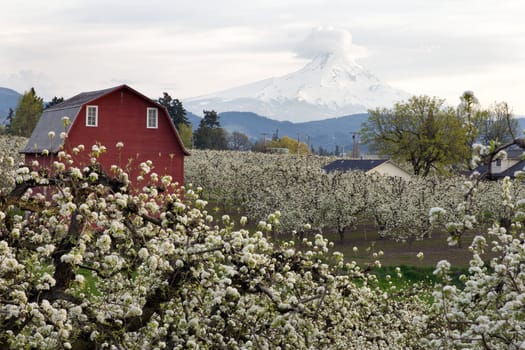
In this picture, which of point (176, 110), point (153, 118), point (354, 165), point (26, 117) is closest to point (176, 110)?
point (176, 110)

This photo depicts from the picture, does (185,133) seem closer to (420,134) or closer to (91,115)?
(420,134)

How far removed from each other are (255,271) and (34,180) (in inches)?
123

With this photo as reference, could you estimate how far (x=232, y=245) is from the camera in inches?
323

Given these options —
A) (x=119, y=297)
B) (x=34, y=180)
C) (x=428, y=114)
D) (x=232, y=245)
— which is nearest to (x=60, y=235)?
(x=34, y=180)

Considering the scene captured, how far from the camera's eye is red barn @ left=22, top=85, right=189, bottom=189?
40156 mm

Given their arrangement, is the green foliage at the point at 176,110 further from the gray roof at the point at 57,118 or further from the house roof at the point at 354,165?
the gray roof at the point at 57,118

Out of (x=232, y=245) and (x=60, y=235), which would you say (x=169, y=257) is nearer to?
(x=232, y=245)

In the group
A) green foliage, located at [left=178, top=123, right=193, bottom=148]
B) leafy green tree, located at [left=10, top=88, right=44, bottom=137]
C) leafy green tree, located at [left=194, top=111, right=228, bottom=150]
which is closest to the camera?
leafy green tree, located at [left=10, top=88, right=44, bottom=137]

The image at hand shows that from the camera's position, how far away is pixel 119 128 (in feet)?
136

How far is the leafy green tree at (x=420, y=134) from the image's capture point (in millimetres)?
72250

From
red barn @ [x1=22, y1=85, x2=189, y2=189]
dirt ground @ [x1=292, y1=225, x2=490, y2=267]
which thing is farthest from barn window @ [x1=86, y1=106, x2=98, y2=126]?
dirt ground @ [x1=292, y1=225, x2=490, y2=267]

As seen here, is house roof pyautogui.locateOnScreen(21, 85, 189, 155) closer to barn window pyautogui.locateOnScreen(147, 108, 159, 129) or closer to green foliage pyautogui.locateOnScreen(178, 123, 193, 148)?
barn window pyautogui.locateOnScreen(147, 108, 159, 129)

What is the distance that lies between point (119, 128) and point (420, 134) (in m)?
41.2

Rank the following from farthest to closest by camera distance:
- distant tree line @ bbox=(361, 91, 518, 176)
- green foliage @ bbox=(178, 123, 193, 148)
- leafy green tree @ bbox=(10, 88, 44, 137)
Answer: green foliage @ bbox=(178, 123, 193, 148), leafy green tree @ bbox=(10, 88, 44, 137), distant tree line @ bbox=(361, 91, 518, 176)
